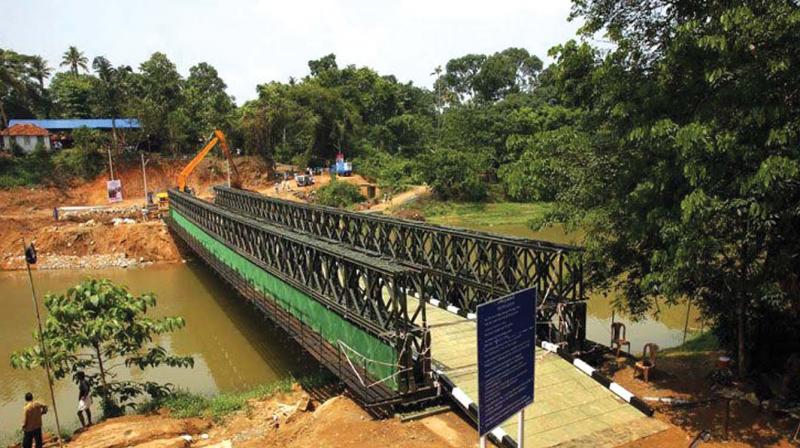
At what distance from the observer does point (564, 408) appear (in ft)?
29.4

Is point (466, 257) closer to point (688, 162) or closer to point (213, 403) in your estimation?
point (213, 403)

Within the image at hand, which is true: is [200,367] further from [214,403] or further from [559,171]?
[559,171]

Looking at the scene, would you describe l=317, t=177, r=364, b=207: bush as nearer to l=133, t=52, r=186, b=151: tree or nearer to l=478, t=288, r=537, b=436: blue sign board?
l=133, t=52, r=186, b=151: tree

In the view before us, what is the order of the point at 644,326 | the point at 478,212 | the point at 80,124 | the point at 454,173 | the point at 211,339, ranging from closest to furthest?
the point at 644,326 < the point at 211,339 < the point at 478,212 < the point at 454,173 < the point at 80,124

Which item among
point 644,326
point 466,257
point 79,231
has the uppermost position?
point 466,257

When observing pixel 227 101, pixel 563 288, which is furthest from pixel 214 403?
pixel 227 101

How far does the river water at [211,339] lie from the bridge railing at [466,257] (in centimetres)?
434

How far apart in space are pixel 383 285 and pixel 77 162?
48.3 m

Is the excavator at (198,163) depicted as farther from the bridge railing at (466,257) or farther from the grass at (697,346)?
the grass at (697,346)

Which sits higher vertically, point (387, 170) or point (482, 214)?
point (387, 170)

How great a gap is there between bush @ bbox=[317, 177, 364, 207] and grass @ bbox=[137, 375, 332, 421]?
114ft

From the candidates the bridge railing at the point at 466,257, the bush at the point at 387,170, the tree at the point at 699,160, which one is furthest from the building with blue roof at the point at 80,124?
the tree at the point at 699,160

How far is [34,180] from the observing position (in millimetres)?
47094

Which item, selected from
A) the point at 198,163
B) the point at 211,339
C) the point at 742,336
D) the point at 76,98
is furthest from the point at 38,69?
the point at 742,336
